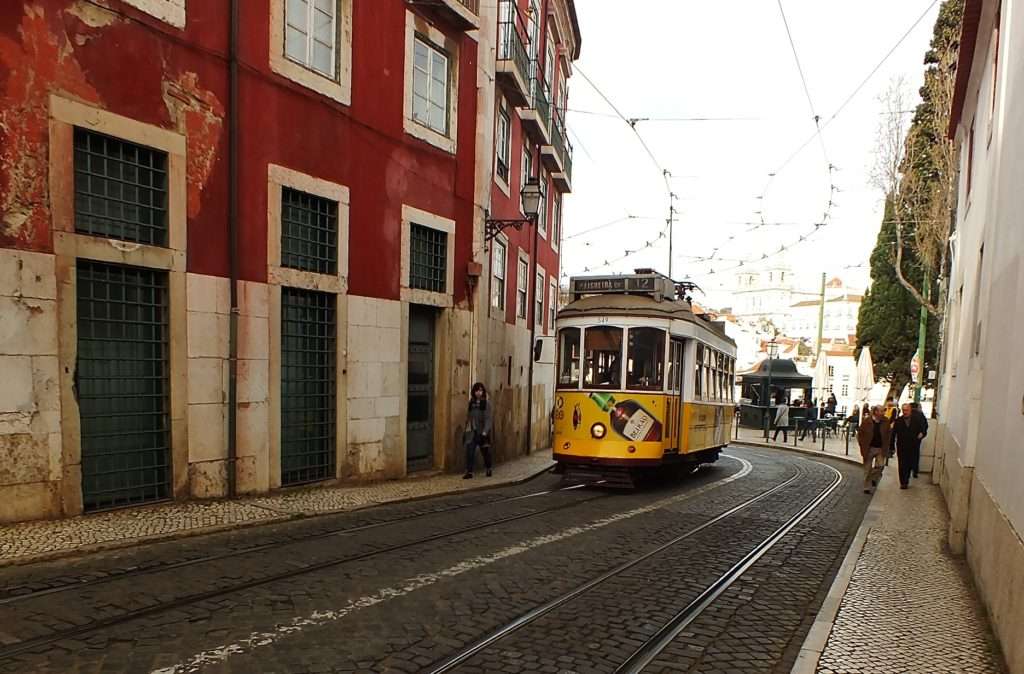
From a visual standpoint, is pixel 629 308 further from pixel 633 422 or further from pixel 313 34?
pixel 313 34

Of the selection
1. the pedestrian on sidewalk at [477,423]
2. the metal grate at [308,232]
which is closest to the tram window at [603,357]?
the pedestrian on sidewalk at [477,423]

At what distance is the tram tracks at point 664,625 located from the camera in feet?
14.8

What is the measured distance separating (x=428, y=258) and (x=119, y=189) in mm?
5869

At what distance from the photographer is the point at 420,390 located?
13102mm

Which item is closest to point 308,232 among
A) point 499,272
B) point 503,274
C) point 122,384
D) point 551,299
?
point 122,384

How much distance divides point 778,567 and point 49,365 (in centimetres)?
792

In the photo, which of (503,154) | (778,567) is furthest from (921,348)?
(778,567)

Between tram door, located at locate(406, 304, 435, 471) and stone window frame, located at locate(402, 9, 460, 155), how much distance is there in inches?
123

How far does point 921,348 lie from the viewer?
25.0 metres

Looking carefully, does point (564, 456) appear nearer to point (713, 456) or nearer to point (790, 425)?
point (713, 456)

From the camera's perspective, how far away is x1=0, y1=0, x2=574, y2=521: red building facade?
7387 mm

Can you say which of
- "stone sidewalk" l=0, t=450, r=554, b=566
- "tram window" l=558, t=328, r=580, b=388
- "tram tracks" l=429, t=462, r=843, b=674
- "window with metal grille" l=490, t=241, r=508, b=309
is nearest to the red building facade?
"stone sidewalk" l=0, t=450, r=554, b=566

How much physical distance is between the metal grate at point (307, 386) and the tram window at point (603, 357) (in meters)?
4.27

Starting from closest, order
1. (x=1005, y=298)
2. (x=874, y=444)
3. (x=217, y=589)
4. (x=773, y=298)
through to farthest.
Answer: (x=217, y=589), (x=1005, y=298), (x=874, y=444), (x=773, y=298)
